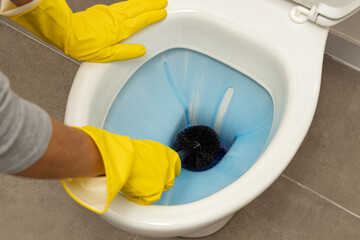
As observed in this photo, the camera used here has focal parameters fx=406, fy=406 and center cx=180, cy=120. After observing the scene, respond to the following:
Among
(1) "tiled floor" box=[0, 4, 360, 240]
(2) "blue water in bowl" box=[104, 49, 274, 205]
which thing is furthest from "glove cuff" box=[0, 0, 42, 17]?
(1) "tiled floor" box=[0, 4, 360, 240]

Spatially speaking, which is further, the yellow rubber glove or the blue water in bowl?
the blue water in bowl

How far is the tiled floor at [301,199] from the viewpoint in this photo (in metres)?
1.03

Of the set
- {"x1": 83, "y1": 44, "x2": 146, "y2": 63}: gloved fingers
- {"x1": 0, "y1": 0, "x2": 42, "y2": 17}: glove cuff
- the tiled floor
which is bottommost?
the tiled floor

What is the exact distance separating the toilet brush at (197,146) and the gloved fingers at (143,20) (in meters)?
0.29

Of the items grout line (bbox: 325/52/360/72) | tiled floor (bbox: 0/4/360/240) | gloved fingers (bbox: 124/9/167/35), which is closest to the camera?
gloved fingers (bbox: 124/9/167/35)

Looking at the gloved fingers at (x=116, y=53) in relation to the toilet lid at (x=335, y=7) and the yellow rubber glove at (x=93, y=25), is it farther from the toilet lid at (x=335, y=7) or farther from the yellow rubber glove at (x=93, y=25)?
the toilet lid at (x=335, y=7)

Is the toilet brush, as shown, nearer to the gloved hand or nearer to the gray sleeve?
the gloved hand

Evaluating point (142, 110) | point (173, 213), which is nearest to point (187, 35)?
point (142, 110)

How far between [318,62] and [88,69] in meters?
0.40

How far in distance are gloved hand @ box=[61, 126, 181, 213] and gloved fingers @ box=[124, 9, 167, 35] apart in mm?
223

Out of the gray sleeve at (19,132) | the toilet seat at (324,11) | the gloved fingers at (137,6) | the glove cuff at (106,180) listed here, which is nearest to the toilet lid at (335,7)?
the toilet seat at (324,11)

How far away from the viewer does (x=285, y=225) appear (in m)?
1.04

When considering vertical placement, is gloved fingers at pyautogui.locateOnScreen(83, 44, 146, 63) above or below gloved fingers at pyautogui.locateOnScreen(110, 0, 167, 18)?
below

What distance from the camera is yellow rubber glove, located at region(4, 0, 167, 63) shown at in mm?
674
